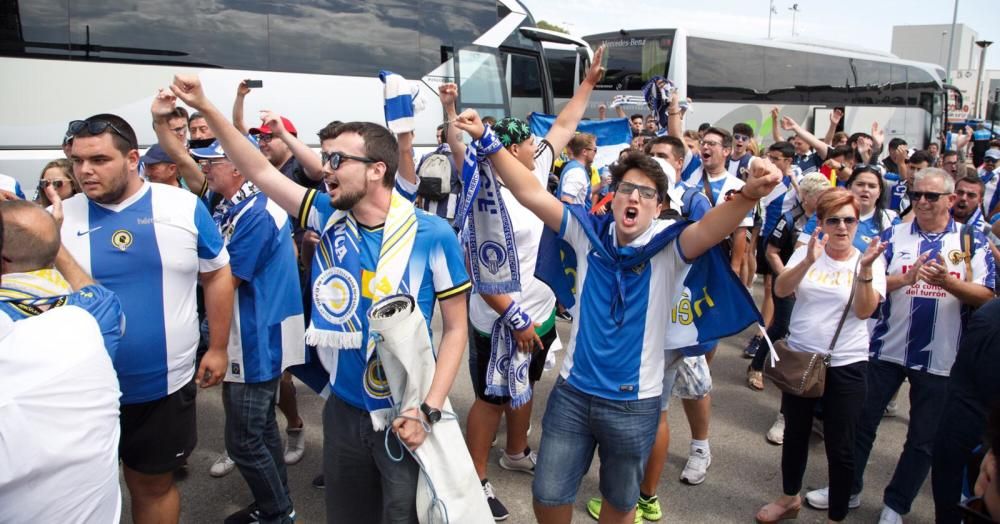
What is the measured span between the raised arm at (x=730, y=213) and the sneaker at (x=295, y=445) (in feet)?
9.62

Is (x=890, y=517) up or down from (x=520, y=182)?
down

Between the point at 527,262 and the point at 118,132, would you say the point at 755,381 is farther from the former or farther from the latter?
the point at 118,132

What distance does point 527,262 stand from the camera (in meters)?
3.76

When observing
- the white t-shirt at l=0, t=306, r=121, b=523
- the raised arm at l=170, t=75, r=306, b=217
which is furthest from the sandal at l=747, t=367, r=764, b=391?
the white t-shirt at l=0, t=306, r=121, b=523

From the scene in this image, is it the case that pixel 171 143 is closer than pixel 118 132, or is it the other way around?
pixel 118 132

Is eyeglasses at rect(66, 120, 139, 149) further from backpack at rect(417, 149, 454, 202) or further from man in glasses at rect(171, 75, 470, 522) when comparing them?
backpack at rect(417, 149, 454, 202)

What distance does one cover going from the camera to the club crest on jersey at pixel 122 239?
9.17 ft

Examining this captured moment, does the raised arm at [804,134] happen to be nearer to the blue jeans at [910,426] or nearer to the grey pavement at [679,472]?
the grey pavement at [679,472]

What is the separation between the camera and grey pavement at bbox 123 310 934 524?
3845 millimetres

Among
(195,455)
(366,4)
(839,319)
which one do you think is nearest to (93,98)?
(366,4)

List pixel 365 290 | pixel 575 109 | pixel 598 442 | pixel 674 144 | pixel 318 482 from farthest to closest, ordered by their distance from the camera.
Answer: pixel 674 144
pixel 318 482
pixel 575 109
pixel 598 442
pixel 365 290

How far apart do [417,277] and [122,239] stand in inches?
52.5

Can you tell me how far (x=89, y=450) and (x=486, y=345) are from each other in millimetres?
2196

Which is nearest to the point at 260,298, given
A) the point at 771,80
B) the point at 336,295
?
the point at 336,295
